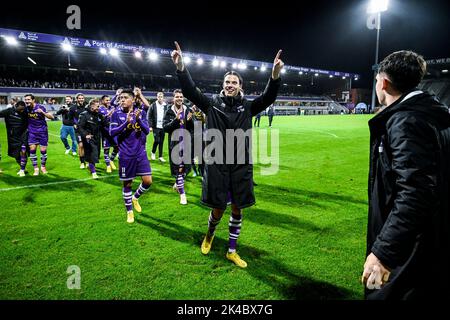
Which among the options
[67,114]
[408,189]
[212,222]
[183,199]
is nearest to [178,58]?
[212,222]

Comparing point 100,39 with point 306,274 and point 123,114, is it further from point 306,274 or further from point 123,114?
point 306,274

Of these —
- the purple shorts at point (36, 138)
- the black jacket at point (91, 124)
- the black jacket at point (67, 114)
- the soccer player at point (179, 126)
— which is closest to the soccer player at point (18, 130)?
the purple shorts at point (36, 138)

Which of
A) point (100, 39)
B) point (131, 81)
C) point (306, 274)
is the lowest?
point (306, 274)

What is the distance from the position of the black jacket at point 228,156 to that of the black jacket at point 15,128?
756 centimetres

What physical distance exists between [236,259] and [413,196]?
2.59m

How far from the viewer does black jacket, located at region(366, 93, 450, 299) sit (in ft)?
5.02

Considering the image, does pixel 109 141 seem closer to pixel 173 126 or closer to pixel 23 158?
pixel 173 126

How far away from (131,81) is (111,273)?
165ft

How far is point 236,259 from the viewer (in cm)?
368

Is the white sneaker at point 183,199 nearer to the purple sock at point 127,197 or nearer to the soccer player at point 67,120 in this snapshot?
the purple sock at point 127,197

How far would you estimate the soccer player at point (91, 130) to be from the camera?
837 centimetres

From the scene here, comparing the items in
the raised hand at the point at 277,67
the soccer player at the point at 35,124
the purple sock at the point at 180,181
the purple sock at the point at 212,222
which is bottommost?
the purple sock at the point at 212,222

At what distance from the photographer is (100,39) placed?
3750 cm

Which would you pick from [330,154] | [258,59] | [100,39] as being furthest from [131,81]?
[330,154]
